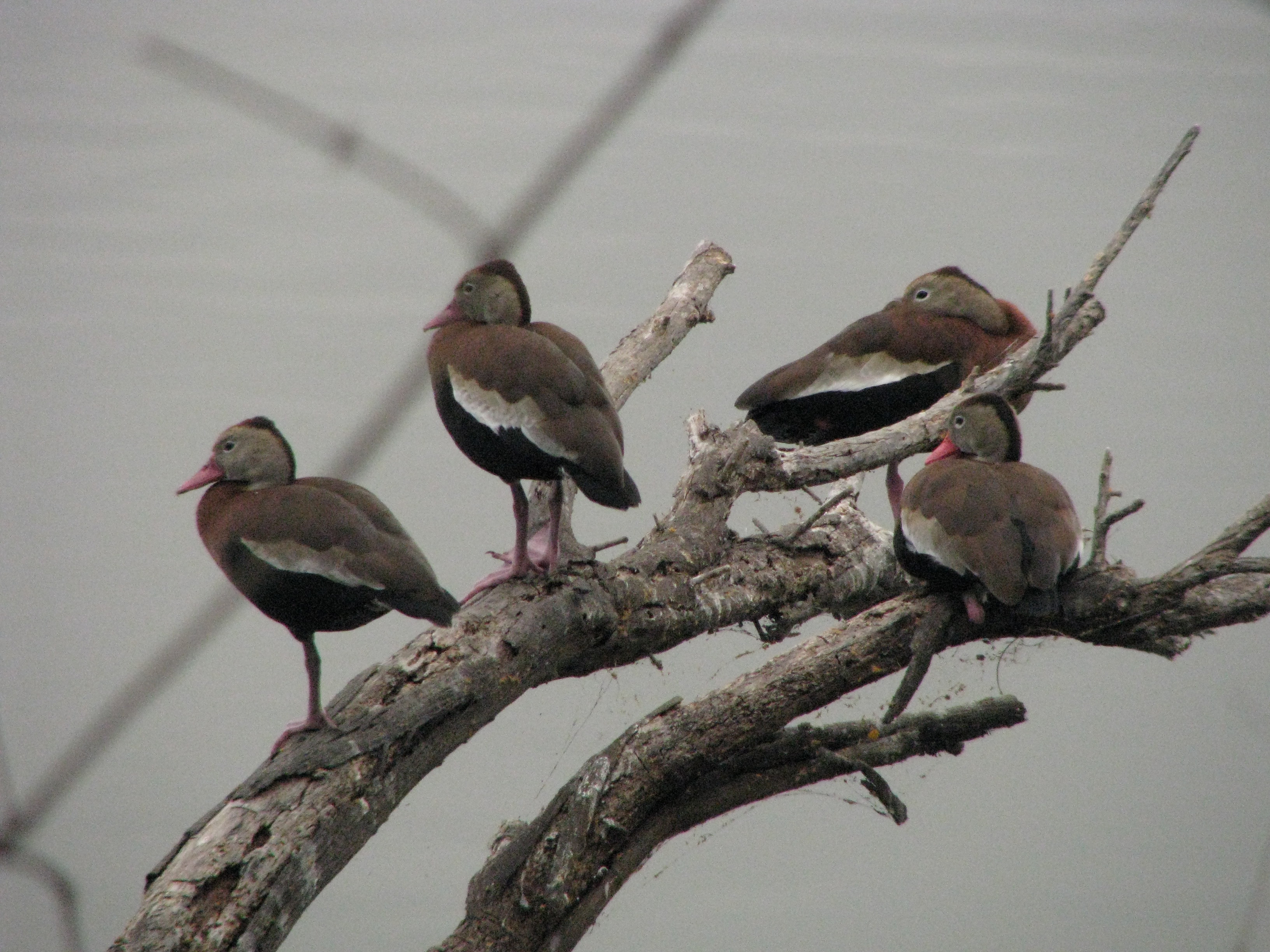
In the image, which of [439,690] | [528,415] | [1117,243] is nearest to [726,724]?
[439,690]

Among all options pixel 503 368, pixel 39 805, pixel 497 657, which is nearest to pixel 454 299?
pixel 503 368

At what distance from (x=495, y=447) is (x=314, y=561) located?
1.94ft

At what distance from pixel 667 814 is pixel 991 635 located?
3.25 feet

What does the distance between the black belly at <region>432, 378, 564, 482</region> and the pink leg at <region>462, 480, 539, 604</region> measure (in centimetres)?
7

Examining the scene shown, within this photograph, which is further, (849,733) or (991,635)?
(991,635)

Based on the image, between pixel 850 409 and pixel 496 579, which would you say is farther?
pixel 850 409

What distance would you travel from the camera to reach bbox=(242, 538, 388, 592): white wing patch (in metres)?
2.87

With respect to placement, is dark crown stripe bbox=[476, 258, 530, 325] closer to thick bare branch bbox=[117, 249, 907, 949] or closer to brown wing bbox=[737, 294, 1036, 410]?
thick bare branch bbox=[117, 249, 907, 949]

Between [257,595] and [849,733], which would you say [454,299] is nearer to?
[257,595]

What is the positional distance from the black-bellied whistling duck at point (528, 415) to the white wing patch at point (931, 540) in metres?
0.69

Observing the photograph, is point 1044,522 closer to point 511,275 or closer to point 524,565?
point 524,565

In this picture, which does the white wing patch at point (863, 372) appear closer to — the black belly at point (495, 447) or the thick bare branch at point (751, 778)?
the black belly at point (495, 447)

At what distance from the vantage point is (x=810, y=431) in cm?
481

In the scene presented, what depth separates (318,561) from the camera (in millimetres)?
2887
